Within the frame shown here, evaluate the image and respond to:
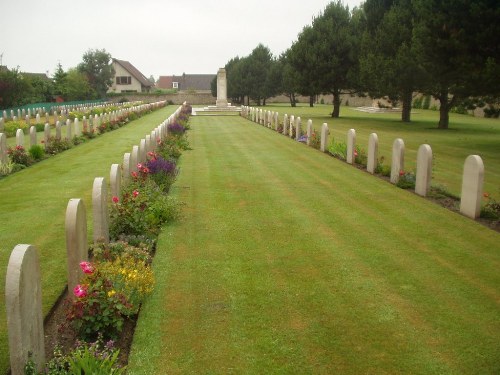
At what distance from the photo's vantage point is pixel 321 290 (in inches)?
Answer: 200

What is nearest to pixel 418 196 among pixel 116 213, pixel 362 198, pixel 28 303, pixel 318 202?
pixel 362 198

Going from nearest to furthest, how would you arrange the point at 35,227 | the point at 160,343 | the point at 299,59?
the point at 160,343, the point at 35,227, the point at 299,59

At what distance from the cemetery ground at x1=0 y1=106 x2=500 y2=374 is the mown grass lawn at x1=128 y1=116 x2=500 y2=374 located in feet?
0.05

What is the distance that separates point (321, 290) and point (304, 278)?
0.35m

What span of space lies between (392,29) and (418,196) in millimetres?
19334

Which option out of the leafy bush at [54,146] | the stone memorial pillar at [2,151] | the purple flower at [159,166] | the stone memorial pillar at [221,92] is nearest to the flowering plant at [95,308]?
the purple flower at [159,166]

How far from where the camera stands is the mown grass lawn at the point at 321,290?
152 inches

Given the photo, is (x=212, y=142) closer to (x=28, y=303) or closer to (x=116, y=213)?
(x=116, y=213)

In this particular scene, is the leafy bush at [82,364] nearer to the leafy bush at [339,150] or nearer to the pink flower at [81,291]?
the pink flower at [81,291]

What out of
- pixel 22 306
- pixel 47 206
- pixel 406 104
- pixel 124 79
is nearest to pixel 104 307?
pixel 22 306

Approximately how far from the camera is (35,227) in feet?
24.4

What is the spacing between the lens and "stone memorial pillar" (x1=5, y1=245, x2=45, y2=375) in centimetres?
312

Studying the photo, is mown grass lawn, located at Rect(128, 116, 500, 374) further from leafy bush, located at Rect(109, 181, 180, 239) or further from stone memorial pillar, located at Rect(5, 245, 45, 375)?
stone memorial pillar, located at Rect(5, 245, 45, 375)

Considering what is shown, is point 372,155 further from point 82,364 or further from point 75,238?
point 82,364
